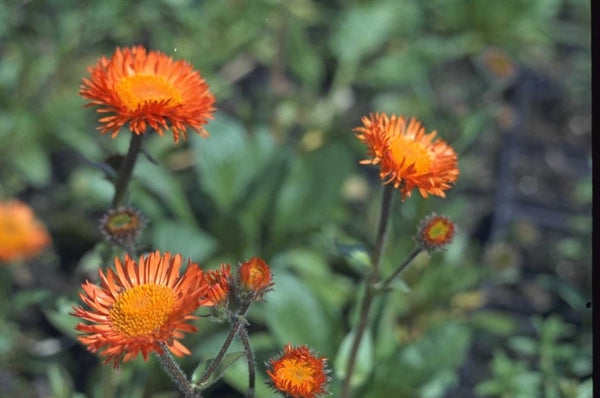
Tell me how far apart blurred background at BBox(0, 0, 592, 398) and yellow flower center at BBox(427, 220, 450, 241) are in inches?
26.2

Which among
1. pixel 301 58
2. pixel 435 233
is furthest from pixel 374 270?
pixel 301 58

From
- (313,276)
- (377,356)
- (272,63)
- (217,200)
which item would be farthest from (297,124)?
(377,356)

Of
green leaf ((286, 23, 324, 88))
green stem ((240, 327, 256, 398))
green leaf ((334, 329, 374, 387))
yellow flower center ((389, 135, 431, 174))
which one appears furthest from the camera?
green leaf ((286, 23, 324, 88))

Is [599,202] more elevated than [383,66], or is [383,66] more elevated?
[383,66]

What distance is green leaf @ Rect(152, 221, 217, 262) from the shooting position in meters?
2.39

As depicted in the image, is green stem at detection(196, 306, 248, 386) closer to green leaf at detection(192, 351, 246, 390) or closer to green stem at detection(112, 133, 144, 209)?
green leaf at detection(192, 351, 246, 390)

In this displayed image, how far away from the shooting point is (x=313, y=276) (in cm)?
253

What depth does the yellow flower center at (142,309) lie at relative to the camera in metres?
1.17

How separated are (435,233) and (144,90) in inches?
24.3

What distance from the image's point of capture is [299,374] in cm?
118

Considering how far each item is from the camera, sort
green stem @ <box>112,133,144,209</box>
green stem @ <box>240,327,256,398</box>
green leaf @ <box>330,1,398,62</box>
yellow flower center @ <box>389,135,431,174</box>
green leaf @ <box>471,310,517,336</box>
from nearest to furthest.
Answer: green stem @ <box>240,327,256,398</box> < yellow flower center @ <box>389,135,431,174</box> < green stem @ <box>112,133,144,209</box> < green leaf @ <box>471,310,517,336</box> < green leaf @ <box>330,1,398,62</box>

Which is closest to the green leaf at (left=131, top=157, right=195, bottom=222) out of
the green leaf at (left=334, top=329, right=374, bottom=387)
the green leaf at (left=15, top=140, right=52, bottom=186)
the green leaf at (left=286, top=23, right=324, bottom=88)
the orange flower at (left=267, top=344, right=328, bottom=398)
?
the green leaf at (left=15, top=140, right=52, bottom=186)

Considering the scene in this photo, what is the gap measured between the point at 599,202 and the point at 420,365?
2.91 feet

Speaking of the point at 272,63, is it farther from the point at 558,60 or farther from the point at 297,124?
the point at 558,60
